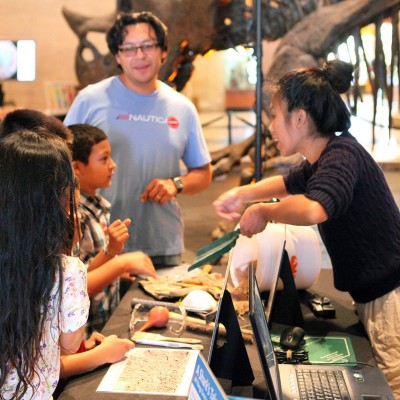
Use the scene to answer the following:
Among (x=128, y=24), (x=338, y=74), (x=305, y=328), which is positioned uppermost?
(x=128, y=24)

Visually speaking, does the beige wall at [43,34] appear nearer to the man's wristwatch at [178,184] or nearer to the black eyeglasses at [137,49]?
the black eyeglasses at [137,49]

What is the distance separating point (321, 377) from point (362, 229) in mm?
439

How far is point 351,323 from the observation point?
2033mm

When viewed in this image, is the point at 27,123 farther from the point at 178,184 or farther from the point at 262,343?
the point at 262,343

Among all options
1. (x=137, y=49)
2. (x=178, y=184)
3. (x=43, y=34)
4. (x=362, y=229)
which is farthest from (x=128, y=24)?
(x=43, y=34)

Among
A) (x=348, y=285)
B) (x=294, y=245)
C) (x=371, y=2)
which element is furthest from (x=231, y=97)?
(x=348, y=285)

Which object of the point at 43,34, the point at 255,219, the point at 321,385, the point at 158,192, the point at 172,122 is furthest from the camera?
the point at 43,34

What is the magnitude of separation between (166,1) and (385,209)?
10.3 feet

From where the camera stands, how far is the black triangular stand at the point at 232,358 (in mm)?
1607

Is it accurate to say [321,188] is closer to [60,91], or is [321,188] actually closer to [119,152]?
[119,152]

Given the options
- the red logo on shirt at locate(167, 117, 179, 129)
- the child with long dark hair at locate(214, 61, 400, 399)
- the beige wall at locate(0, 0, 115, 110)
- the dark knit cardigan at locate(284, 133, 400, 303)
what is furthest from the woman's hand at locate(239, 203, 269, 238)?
the beige wall at locate(0, 0, 115, 110)

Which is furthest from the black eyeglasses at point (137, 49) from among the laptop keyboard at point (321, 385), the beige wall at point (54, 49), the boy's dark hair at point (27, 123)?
the beige wall at point (54, 49)

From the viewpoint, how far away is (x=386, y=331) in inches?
72.2

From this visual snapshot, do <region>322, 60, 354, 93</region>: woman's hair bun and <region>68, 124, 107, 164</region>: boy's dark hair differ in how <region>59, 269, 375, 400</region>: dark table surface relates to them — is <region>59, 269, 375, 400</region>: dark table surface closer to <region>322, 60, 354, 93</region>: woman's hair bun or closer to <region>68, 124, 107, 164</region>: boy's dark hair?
<region>68, 124, 107, 164</region>: boy's dark hair
